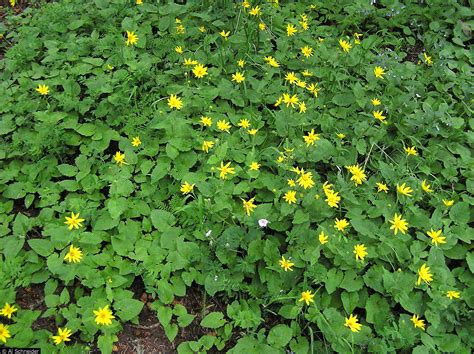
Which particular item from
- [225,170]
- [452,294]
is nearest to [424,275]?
[452,294]

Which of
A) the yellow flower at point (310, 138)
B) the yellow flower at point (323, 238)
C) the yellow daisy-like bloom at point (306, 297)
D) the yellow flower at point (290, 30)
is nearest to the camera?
the yellow daisy-like bloom at point (306, 297)

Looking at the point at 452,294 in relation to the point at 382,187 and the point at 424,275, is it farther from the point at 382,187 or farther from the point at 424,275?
the point at 382,187

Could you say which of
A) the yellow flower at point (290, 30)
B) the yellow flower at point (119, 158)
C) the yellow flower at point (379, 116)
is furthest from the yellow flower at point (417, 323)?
the yellow flower at point (290, 30)

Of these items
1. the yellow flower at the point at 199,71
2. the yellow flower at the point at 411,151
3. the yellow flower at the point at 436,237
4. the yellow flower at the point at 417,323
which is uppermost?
the yellow flower at the point at 199,71

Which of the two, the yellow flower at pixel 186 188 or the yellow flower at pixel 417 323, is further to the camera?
the yellow flower at pixel 186 188

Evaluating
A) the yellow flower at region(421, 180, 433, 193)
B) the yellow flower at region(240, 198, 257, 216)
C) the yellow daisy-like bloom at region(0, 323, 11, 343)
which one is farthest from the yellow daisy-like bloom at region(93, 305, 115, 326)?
the yellow flower at region(421, 180, 433, 193)

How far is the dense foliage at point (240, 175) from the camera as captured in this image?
249cm

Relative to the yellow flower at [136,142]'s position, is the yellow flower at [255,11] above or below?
above

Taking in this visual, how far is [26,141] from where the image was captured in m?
3.06

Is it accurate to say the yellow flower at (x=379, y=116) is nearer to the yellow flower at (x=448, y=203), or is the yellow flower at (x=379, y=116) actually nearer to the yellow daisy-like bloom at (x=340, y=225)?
the yellow flower at (x=448, y=203)

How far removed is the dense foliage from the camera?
98.0 inches

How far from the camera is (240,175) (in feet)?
9.75

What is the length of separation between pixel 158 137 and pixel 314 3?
210cm

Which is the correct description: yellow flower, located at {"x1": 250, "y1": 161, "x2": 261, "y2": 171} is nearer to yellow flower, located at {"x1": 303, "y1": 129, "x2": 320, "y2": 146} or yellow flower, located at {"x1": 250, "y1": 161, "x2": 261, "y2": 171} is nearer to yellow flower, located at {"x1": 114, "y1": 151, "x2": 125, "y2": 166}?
yellow flower, located at {"x1": 303, "y1": 129, "x2": 320, "y2": 146}
